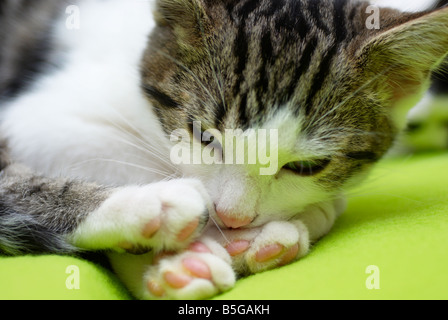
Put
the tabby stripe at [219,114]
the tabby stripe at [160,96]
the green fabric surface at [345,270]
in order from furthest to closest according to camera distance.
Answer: the tabby stripe at [160,96] → the tabby stripe at [219,114] → the green fabric surface at [345,270]

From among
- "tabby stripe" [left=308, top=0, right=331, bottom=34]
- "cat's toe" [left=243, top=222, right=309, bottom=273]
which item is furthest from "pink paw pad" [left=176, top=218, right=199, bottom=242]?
"tabby stripe" [left=308, top=0, right=331, bottom=34]

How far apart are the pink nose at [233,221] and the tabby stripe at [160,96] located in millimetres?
297

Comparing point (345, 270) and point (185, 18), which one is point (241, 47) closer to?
point (185, 18)

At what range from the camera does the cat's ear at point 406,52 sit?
92 centimetres

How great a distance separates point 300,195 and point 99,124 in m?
0.56

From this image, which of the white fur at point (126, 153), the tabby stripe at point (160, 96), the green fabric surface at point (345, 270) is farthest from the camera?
the tabby stripe at point (160, 96)

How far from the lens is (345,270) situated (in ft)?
2.61

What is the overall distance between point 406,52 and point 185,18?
514 mm

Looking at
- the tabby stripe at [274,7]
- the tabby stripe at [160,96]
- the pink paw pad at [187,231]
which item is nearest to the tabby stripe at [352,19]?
the tabby stripe at [274,7]

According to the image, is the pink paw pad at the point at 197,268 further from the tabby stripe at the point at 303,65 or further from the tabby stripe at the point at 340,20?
the tabby stripe at the point at 340,20

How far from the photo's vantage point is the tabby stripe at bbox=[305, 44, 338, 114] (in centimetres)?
96

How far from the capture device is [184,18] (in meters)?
1.06

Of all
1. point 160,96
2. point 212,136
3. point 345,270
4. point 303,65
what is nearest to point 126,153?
point 160,96
